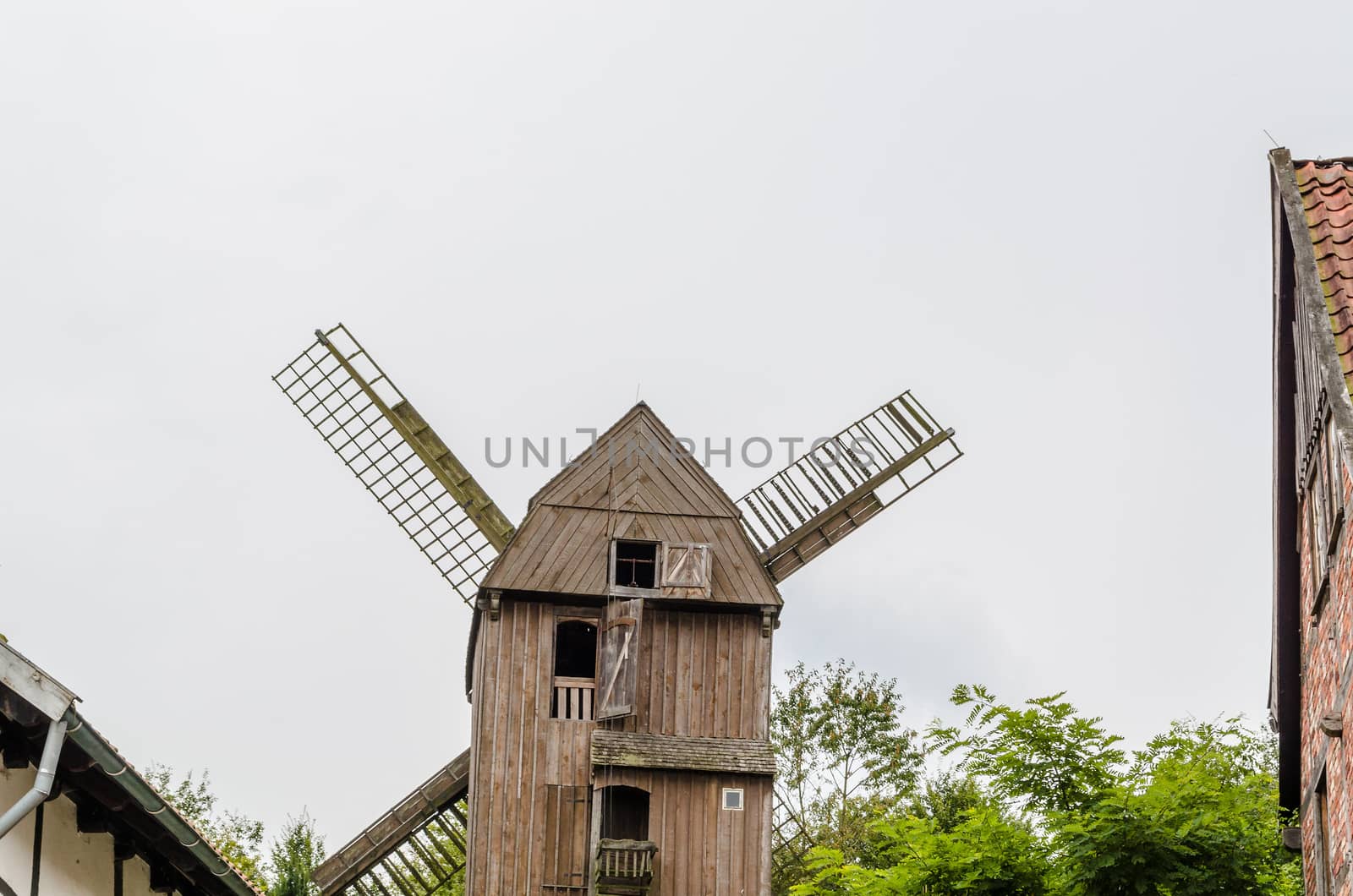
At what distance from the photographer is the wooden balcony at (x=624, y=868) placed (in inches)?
1101

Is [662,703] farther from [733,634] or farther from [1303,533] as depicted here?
[1303,533]

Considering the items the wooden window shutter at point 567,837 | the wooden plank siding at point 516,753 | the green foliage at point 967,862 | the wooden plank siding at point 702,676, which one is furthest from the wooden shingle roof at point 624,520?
the green foliage at point 967,862

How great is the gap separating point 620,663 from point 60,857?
57.4 feet

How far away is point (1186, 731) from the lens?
44.0 metres

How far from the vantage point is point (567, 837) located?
2872cm

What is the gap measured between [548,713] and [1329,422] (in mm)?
18138

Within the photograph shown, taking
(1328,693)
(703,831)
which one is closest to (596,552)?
(703,831)

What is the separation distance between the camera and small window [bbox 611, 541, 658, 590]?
1188 inches

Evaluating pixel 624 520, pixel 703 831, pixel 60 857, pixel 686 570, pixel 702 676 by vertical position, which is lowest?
pixel 60 857

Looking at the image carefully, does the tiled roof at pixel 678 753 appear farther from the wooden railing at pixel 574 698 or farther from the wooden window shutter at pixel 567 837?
the wooden window shutter at pixel 567 837

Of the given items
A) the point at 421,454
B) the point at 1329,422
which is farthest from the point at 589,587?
the point at 1329,422

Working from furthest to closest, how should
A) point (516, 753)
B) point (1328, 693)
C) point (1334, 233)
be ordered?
point (516, 753), point (1328, 693), point (1334, 233)

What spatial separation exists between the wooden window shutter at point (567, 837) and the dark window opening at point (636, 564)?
358cm

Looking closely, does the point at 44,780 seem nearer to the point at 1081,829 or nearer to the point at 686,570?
the point at 1081,829
